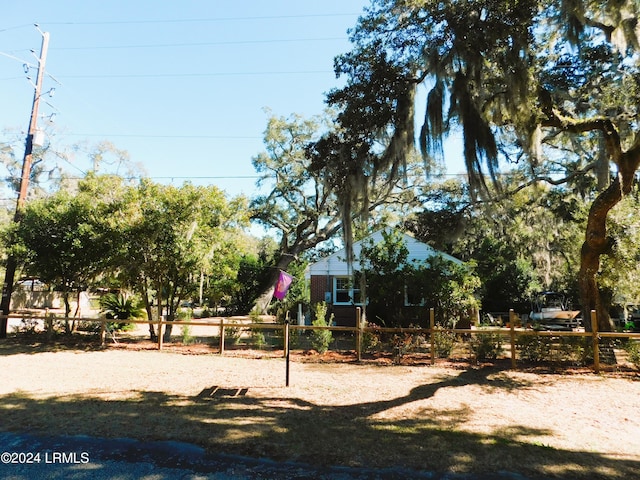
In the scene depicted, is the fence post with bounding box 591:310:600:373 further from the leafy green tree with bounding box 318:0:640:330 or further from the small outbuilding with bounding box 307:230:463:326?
the small outbuilding with bounding box 307:230:463:326

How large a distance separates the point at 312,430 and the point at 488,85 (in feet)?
26.2

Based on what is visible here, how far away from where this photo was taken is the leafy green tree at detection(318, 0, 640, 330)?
7.71 metres

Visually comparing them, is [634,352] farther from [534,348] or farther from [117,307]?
[117,307]

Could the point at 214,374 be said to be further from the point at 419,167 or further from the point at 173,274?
the point at 419,167

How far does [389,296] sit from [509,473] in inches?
381

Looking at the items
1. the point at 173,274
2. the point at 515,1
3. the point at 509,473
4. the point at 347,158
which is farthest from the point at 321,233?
the point at 509,473

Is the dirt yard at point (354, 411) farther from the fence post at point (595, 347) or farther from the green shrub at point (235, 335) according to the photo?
the green shrub at point (235, 335)

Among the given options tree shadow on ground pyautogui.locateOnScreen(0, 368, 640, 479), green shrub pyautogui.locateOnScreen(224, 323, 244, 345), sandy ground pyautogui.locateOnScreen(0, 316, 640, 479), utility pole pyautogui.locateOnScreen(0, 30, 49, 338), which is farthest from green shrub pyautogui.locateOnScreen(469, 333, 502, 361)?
utility pole pyautogui.locateOnScreen(0, 30, 49, 338)

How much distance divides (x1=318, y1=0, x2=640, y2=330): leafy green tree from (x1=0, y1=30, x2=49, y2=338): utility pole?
34.6 ft

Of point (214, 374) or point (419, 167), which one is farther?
point (419, 167)

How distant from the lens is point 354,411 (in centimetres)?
589

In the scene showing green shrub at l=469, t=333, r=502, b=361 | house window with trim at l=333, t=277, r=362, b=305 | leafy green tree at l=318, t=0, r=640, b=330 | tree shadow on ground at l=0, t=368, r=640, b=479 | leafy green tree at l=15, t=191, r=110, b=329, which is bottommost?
tree shadow on ground at l=0, t=368, r=640, b=479

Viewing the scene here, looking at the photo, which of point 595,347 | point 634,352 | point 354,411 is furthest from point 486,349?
point 354,411

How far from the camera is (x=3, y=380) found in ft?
24.5
